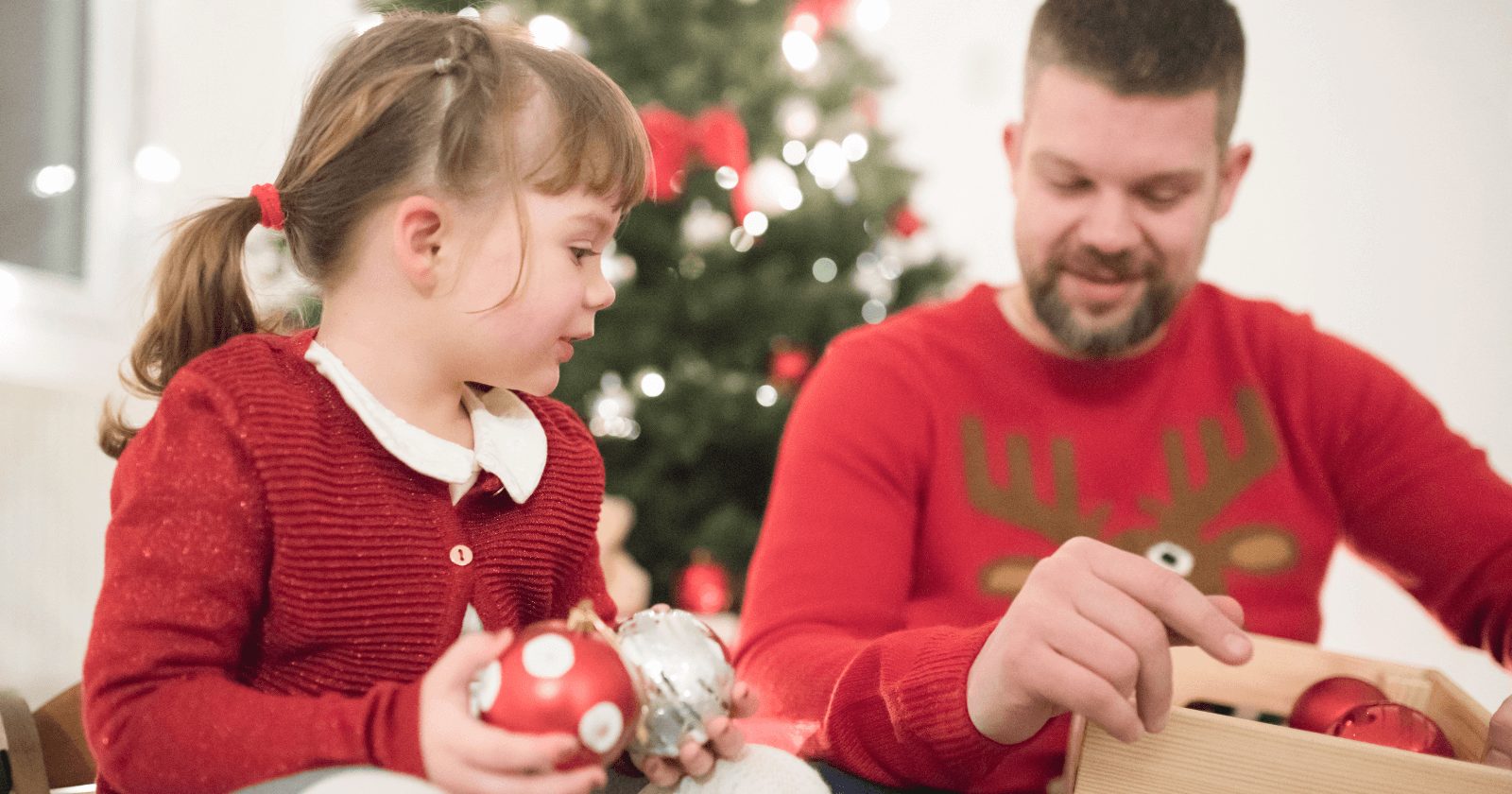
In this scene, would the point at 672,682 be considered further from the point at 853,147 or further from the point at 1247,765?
the point at 853,147

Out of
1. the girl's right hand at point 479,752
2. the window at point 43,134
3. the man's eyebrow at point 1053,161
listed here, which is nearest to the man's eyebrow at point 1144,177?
the man's eyebrow at point 1053,161

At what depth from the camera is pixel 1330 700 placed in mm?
1015

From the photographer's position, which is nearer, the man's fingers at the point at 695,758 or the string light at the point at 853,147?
the man's fingers at the point at 695,758

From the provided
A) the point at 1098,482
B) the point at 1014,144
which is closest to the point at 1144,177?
the point at 1014,144

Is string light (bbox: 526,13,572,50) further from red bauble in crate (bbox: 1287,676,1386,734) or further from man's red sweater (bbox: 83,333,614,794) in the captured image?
red bauble in crate (bbox: 1287,676,1386,734)

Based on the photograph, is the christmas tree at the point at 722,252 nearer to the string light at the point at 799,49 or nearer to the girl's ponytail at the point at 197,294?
the string light at the point at 799,49

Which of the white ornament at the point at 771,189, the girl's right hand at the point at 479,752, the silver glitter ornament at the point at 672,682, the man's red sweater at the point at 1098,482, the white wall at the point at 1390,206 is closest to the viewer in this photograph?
the girl's right hand at the point at 479,752

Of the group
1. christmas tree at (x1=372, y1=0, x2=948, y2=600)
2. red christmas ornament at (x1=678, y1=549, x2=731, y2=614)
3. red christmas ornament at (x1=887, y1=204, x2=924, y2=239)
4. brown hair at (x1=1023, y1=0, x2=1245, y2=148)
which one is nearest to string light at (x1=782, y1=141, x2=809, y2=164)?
christmas tree at (x1=372, y1=0, x2=948, y2=600)

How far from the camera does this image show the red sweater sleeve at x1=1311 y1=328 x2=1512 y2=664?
48.4 inches

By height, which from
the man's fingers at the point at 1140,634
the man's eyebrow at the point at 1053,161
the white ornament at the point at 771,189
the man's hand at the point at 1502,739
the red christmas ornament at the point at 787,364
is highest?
the man's eyebrow at the point at 1053,161

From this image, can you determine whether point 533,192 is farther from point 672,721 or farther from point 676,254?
point 676,254

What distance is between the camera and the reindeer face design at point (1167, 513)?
1222mm

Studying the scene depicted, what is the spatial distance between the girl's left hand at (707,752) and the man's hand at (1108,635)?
19 cm

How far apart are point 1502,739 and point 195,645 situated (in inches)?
37.1
